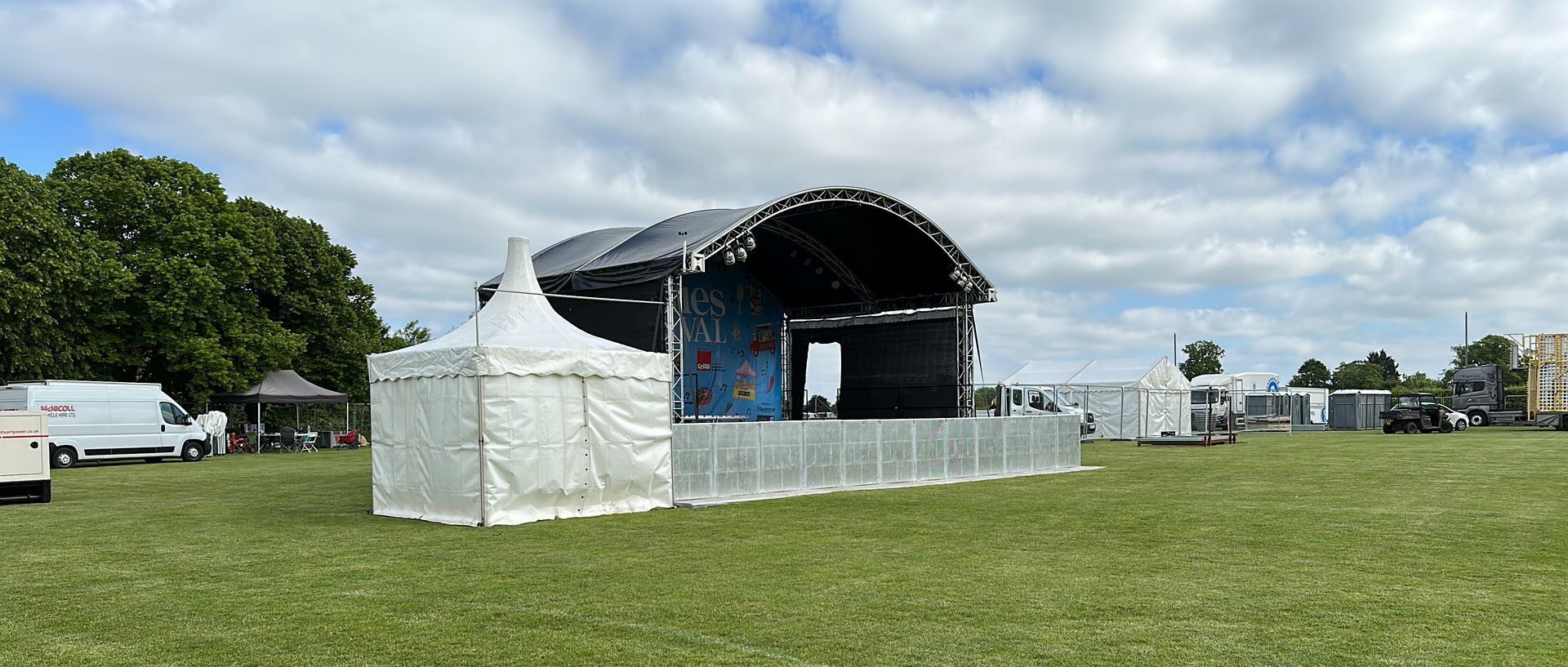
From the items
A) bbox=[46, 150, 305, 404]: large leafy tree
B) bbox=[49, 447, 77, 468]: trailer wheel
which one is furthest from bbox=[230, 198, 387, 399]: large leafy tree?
bbox=[49, 447, 77, 468]: trailer wheel

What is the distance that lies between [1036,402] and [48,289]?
26.1 m

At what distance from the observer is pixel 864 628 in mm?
5629

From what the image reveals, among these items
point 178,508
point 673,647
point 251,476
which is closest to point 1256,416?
point 251,476

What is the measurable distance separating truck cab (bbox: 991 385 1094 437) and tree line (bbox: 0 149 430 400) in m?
20.8

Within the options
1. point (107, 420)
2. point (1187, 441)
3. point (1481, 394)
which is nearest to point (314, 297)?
point (107, 420)

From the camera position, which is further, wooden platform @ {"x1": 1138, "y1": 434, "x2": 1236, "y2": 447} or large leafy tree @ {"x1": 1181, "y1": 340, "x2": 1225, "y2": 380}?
large leafy tree @ {"x1": 1181, "y1": 340, "x2": 1225, "y2": 380}

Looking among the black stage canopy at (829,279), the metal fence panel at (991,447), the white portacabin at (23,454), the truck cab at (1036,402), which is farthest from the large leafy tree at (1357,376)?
the white portacabin at (23,454)

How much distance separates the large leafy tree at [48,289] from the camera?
24.8 m

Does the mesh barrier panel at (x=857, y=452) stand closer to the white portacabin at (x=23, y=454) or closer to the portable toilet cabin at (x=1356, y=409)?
the white portacabin at (x=23, y=454)

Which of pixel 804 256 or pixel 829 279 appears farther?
pixel 829 279

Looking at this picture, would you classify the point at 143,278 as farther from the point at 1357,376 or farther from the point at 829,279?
the point at 1357,376

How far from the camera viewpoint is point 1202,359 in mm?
80375

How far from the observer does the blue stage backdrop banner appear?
74.0 feet

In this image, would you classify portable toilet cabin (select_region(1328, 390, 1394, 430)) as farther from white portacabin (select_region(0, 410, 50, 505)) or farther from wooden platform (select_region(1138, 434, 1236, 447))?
white portacabin (select_region(0, 410, 50, 505))
